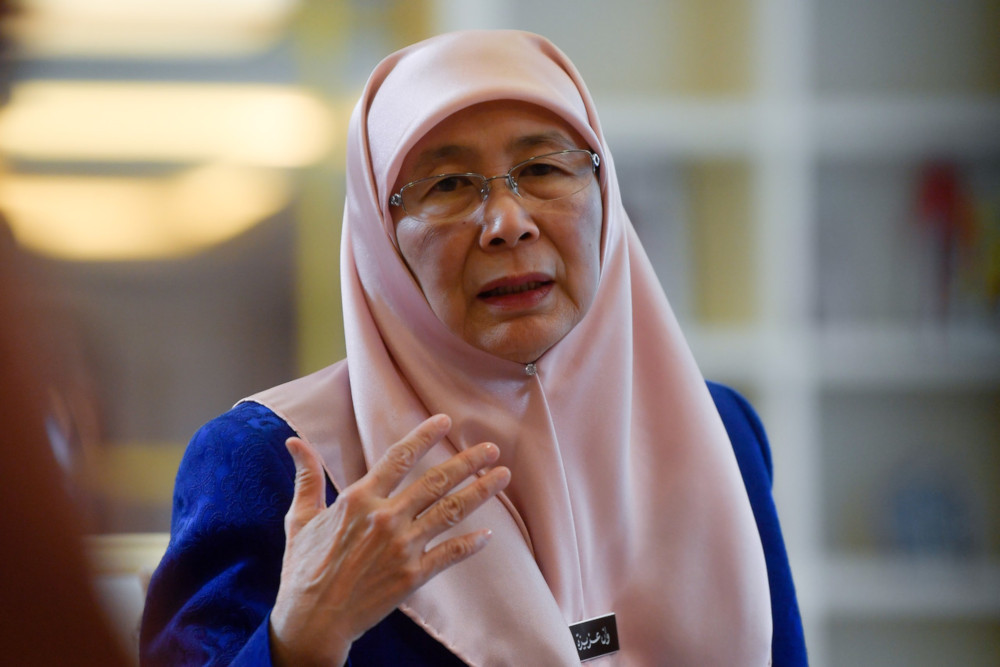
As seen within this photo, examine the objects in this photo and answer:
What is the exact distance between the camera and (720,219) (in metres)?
2.58

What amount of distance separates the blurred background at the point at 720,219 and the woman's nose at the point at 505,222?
134cm

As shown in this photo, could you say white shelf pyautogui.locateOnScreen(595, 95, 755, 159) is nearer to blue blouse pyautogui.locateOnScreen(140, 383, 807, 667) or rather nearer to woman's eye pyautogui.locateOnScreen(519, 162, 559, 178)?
woman's eye pyautogui.locateOnScreen(519, 162, 559, 178)

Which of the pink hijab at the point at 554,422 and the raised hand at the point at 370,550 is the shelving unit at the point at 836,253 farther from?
the raised hand at the point at 370,550

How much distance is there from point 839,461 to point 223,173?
2060 mm

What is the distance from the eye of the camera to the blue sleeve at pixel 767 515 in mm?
1358

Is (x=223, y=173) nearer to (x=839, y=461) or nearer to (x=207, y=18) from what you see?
(x=207, y=18)

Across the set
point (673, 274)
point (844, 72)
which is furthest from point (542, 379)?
point (844, 72)

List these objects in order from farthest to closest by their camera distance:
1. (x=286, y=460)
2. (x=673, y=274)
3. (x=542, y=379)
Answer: (x=673, y=274)
(x=542, y=379)
(x=286, y=460)

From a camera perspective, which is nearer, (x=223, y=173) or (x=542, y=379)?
(x=542, y=379)

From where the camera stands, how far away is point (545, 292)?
4.02 ft

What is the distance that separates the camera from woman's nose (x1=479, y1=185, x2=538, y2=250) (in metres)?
1.19

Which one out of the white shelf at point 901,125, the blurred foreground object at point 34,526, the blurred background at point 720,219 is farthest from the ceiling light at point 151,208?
the blurred foreground object at point 34,526

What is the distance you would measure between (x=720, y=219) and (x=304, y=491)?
187cm

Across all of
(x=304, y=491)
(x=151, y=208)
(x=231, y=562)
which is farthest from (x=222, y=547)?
(x=151, y=208)
